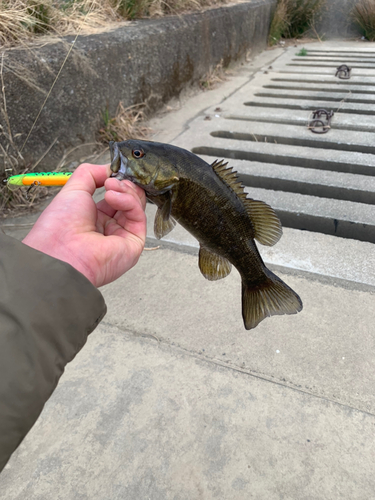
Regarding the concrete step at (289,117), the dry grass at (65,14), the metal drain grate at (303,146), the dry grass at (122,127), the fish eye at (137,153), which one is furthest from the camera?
the concrete step at (289,117)

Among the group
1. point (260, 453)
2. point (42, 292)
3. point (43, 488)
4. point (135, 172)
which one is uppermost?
point (135, 172)

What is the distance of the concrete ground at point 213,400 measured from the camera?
68.1 inches

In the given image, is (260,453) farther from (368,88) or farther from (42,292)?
(368,88)

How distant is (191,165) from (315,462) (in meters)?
1.48

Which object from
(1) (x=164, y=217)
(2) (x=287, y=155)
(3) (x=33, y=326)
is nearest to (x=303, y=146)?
(2) (x=287, y=155)

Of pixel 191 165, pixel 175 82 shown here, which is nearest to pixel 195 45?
pixel 175 82

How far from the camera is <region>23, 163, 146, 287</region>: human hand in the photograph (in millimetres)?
1452

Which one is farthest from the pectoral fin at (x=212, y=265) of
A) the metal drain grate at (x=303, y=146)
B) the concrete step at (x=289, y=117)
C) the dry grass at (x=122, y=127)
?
the concrete step at (x=289, y=117)

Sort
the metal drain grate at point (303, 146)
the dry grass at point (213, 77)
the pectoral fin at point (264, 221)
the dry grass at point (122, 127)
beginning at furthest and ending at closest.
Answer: the dry grass at point (213, 77) < the dry grass at point (122, 127) < the metal drain grate at point (303, 146) < the pectoral fin at point (264, 221)

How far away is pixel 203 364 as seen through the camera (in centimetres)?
223

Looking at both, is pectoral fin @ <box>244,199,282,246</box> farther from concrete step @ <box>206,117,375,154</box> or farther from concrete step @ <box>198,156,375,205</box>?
concrete step @ <box>206,117,375,154</box>

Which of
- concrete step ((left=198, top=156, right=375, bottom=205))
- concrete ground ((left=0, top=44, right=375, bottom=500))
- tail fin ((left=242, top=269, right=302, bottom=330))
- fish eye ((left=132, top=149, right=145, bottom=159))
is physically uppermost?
fish eye ((left=132, top=149, right=145, bottom=159))

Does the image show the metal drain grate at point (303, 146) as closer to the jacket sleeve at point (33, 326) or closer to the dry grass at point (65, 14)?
the dry grass at point (65, 14)

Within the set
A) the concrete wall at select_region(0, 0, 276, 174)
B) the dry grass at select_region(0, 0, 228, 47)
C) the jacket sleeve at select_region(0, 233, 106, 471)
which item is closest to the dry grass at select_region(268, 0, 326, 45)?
the concrete wall at select_region(0, 0, 276, 174)
